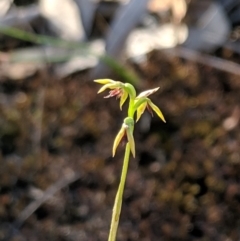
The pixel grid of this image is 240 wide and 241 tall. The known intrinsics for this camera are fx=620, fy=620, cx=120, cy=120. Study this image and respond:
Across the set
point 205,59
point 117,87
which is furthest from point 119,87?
point 205,59

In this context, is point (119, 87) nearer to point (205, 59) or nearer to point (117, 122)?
point (117, 122)

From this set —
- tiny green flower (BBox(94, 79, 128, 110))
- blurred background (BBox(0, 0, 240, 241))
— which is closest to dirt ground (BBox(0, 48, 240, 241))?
blurred background (BBox(0, 0, 240, 241))

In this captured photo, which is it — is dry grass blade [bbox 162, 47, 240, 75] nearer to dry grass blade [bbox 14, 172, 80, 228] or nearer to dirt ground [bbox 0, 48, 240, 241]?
dirt ground [bbox 0, 48, 240, 241]

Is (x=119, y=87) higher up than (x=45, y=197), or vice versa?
(x=119, y=87)

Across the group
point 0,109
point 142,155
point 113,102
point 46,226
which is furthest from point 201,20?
point 46,226

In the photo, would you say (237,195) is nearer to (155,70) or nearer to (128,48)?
(155,70)

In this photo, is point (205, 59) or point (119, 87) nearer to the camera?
point (119, 87)

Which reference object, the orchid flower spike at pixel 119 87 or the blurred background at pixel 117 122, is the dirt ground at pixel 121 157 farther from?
the orchid flower spike at pixel 119 87

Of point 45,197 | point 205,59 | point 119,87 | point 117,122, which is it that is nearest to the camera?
point 119,87
